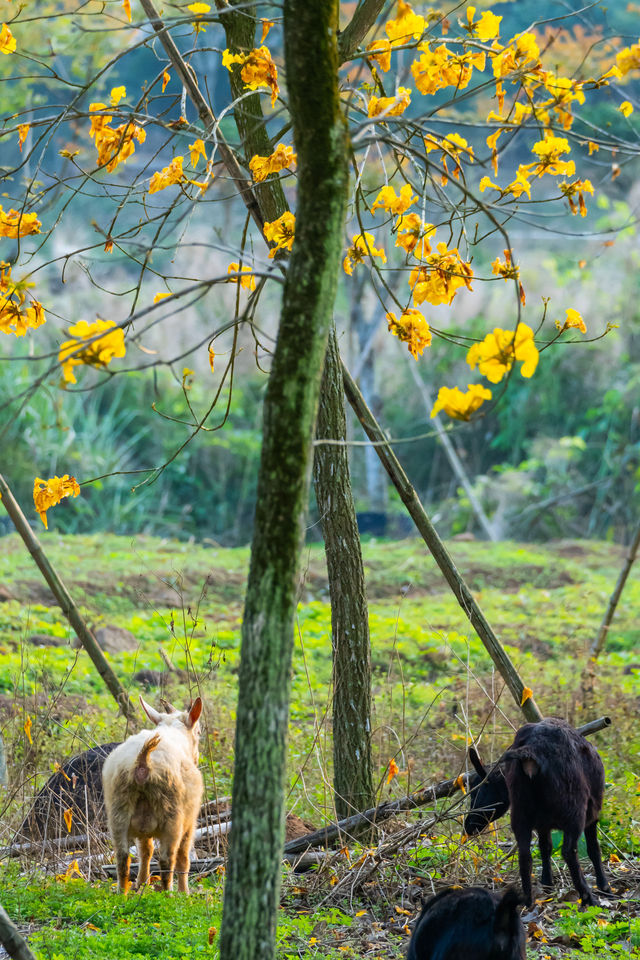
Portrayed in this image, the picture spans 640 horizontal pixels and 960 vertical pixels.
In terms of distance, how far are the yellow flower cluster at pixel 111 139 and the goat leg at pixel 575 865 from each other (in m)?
3.12

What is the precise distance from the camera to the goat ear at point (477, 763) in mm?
4043

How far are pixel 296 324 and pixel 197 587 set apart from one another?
8955mm

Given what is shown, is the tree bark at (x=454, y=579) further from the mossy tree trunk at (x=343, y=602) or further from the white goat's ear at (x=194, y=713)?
the white goat's ear at (x=194, y=713)

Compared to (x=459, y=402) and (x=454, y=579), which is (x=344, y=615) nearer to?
(x=454, y=579)

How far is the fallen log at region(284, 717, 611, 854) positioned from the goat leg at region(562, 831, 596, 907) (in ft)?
1.76

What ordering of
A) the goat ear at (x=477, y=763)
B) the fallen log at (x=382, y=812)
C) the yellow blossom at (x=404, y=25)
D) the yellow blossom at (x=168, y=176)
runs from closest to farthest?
1. the yellow blossom at (x=404, y=25)
2. the yellow blossom at (x=168, y=176)
3. the goat ear at (x=477, y=763)
4. the fallen log at (x=382, y=812)

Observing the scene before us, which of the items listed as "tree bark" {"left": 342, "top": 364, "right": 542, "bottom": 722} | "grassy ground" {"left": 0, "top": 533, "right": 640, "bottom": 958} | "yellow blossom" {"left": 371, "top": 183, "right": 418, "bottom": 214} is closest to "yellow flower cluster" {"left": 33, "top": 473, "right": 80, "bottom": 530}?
"grassy ground" {"left": 0, "top": 533, "right": 640, "bottom": 958}

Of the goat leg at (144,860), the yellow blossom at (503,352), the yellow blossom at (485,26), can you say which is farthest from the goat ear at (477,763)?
the yellow blossom at (485,26)

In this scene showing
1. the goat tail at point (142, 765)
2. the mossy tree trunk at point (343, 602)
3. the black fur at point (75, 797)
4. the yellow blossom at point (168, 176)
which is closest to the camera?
the yellow blossom at point (168, 176)

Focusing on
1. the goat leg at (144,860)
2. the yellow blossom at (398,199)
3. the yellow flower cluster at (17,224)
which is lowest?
the goat leg at (144,860)

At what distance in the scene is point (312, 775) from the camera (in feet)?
19.2

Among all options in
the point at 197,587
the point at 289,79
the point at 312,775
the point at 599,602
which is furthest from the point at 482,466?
the point at 289,79

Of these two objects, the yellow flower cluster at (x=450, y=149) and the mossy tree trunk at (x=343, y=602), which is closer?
the yellow flower cluster at (x=450, y=149)

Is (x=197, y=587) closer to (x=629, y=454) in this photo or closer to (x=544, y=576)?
(x=544, y=576)
